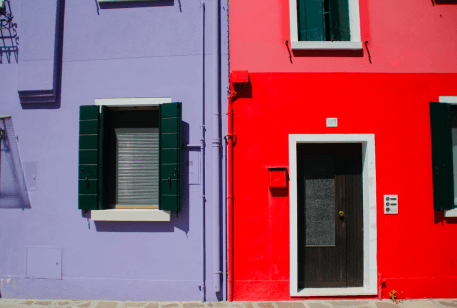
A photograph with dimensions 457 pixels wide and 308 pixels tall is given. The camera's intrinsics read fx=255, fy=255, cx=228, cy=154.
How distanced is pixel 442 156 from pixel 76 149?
5717 mm

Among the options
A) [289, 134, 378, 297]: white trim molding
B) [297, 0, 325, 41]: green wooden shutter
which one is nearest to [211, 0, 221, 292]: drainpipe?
[289, 134, 378, 297]: white trim molding

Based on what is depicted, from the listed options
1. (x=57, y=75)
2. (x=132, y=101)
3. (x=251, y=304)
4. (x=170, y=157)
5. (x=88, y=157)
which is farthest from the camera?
(x=57, y=75)

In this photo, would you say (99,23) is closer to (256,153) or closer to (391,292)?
(256,153)

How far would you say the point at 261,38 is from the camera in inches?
160

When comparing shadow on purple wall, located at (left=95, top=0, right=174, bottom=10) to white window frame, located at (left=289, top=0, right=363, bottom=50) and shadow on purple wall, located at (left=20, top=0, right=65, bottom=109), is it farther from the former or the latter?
white window frame, located at (left=289, top=0, right=363, bottom=50)

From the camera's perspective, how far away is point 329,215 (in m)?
4.13

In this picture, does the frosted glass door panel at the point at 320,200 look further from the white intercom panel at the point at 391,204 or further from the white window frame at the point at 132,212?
the white window frame at the point at 132,212

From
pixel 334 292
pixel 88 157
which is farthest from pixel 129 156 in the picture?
pixel 334 292

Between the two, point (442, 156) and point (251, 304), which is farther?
point (442, 156)

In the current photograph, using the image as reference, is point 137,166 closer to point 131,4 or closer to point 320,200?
point 131,4

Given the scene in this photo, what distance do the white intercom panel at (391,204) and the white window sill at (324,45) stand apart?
2377 millimetres

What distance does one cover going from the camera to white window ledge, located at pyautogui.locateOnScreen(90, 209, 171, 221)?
12.6ft

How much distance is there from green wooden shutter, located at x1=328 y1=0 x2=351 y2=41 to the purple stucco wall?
1812 mm

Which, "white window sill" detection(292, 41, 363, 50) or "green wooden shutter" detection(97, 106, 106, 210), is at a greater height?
"white window sill" detection(292, 41, 363, 50)
